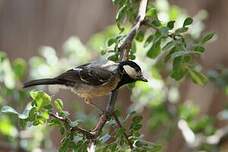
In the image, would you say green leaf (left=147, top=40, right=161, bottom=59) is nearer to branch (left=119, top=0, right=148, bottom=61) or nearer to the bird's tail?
branch (left=119, top=0, right=148, bottom=61)

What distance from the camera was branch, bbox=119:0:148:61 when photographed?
138 cm

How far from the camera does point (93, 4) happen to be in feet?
10.0

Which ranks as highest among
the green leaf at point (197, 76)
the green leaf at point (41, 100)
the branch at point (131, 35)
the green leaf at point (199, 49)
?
the branch at point (131, 35)

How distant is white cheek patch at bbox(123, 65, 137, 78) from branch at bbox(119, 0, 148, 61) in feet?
0.27

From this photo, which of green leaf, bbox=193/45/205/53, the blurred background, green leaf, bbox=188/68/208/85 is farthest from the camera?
the blurred background

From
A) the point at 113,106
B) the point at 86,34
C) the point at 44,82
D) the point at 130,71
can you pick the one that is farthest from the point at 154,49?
the point at 86,34

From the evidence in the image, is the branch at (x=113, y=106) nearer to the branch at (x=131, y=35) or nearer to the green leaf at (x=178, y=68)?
the branch at (x=131, y=35)

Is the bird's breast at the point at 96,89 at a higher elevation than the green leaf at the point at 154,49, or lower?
higher

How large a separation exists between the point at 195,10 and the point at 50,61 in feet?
3.26

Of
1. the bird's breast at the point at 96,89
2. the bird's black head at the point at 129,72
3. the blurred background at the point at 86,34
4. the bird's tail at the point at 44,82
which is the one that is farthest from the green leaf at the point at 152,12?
the blurred background at the point at 86,34

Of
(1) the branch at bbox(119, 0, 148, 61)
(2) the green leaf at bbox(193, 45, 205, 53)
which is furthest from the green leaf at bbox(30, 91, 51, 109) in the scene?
(2) the green leaf at bbox(193, 45, 205, 53)

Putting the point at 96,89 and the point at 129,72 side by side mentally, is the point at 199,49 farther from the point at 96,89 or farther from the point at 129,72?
the point at 96,89

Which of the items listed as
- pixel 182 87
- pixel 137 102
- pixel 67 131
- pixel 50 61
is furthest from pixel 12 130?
pixel 182 87

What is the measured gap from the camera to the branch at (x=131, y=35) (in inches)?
54.5
